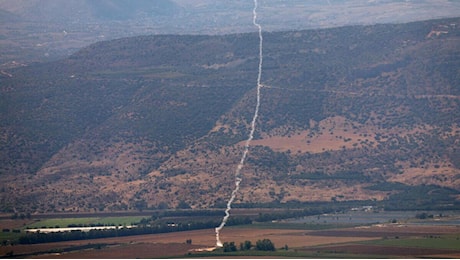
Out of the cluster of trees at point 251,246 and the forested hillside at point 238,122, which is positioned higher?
the forested hillside at point 238,122

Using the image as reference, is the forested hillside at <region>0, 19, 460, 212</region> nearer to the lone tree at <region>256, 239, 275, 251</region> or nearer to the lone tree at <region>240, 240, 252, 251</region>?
the lone tree at <region>240, 240, 252, 251</region>

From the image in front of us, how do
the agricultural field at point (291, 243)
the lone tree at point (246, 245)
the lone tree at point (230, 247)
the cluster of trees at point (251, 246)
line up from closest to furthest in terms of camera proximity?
1. the agricultural field at point (291, 243)
2. the lone tree at point (230, 247)
3. the cluster of trees at point (251, 246)
4. the lone tree at point (246, 245)

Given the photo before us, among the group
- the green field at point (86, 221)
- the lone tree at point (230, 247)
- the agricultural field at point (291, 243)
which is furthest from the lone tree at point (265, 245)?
the green field at point (86, 221)

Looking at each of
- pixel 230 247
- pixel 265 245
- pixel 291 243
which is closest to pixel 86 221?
pixel 230 247

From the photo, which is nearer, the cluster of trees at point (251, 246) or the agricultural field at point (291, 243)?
the agricultural field at point (291, 243)

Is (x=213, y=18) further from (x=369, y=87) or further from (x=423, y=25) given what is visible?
(x=369, y=87)

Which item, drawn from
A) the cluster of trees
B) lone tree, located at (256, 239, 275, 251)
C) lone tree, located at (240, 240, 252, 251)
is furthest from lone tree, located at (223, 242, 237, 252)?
lone tree, located at (256, 239, 275, 251)

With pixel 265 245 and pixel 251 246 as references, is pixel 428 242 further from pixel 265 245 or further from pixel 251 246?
pixel 251 246

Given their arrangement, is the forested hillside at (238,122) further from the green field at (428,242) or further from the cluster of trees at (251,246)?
the cluster of trees at (251,246)
